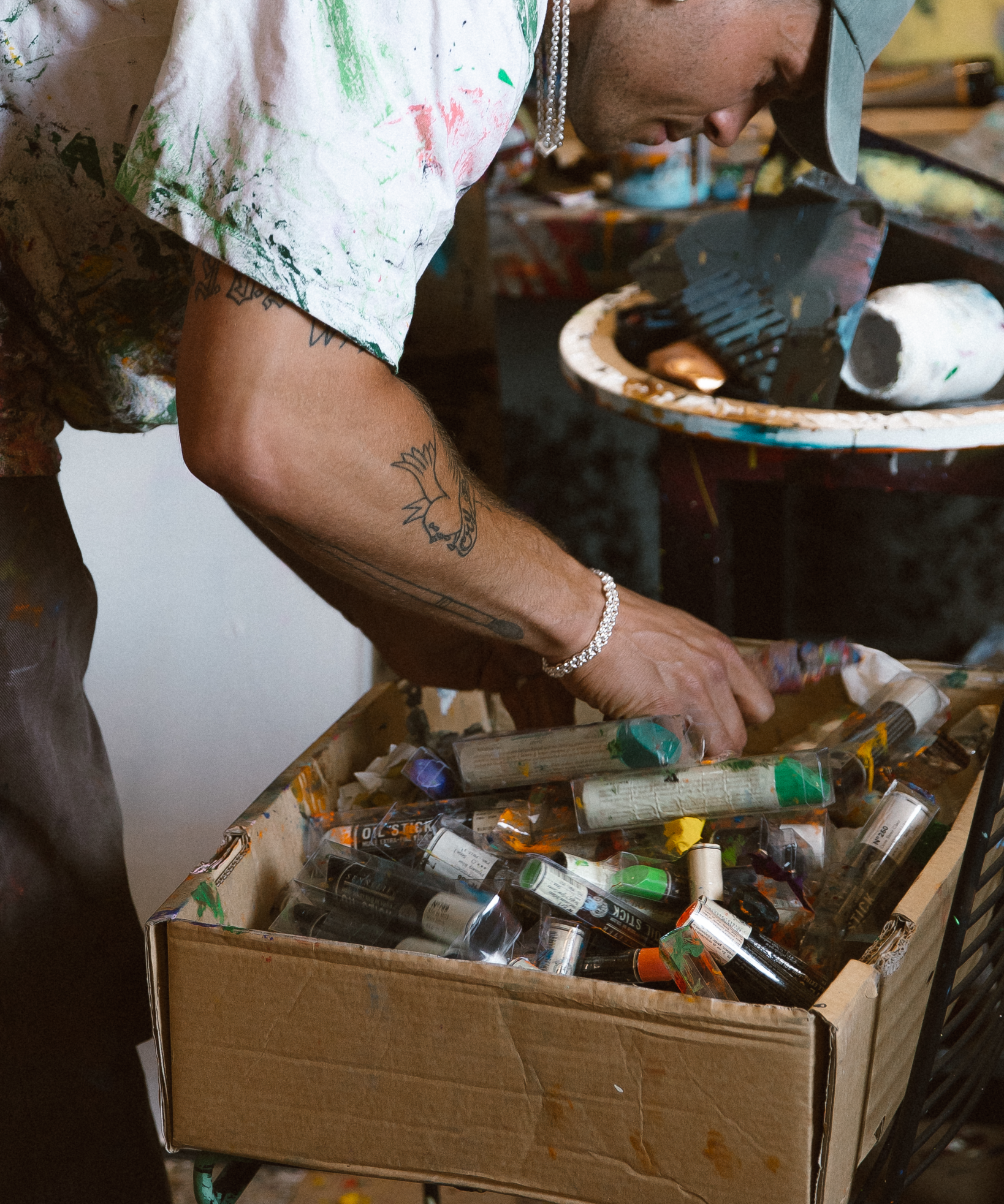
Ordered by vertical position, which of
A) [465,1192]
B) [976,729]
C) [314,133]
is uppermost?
[314,133]

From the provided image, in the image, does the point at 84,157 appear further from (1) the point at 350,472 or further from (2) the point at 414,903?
(2) the point at 414,903

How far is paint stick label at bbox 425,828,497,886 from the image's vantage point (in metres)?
0.79

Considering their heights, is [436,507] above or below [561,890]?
above

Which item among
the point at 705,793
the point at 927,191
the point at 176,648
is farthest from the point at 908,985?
the point at 927,191

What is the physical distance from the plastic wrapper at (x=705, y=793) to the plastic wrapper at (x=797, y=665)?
9.5 inches

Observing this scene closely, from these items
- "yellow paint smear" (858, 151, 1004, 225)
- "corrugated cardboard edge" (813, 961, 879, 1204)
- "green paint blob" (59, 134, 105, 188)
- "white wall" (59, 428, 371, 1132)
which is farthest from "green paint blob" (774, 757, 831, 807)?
"yellow paint smear" (858, 151, 1004, 225)

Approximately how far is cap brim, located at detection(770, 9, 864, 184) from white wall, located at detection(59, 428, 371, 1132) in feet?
2.75

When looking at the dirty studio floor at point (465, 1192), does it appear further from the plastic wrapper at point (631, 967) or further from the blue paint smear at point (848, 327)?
the blue paint smear at point (848, 327)

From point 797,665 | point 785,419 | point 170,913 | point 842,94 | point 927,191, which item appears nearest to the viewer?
point 170,913

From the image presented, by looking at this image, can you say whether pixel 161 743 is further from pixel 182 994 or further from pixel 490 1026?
pixel 490 1026

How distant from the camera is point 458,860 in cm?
80

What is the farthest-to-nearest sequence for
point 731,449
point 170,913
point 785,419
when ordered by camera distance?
point 731,449 < point 785,419 < point 170,913

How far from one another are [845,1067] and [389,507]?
Result: 428 mm

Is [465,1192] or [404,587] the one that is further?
[465,1192]
